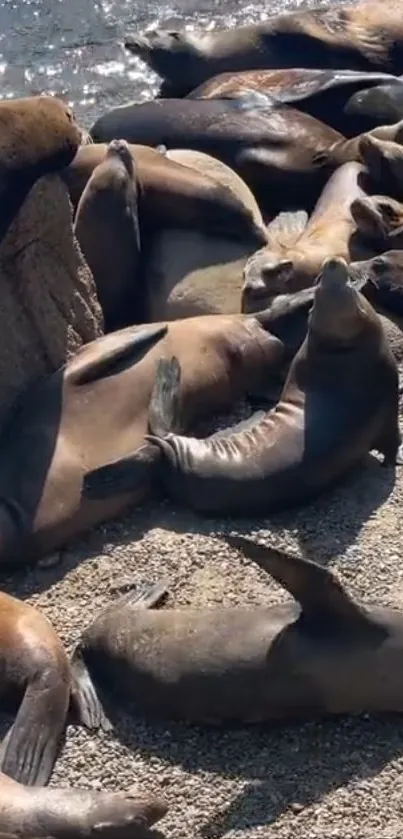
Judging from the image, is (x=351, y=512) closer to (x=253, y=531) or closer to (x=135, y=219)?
(x=253, y=531)

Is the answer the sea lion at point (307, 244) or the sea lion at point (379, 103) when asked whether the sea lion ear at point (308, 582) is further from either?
the sea lion at point (379, 103)

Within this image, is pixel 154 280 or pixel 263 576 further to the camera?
pixel 154 280

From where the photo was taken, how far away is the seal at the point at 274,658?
16.1 feet

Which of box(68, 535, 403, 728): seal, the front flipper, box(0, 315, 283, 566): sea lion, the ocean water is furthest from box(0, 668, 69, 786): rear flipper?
the ocean water

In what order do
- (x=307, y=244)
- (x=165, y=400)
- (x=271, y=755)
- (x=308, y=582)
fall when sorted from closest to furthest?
(x=308, y=582) → (x=271, y=755) → (x=165, y=400) → (x=307, y=244)

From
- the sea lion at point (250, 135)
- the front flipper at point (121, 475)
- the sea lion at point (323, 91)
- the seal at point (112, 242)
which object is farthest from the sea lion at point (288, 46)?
the front flipper at point (121, 475)

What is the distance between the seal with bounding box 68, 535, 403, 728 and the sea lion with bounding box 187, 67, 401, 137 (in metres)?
3.72

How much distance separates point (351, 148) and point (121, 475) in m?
2.51

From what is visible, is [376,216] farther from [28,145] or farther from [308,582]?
[308,582]

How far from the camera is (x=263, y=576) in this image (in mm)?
5633

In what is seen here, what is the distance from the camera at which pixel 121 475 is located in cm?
604

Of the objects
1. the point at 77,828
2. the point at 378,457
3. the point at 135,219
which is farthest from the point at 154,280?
the point at 77,828

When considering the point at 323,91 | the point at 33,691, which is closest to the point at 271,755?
the point at 33,691

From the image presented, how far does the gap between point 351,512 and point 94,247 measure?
1847 millimetres
